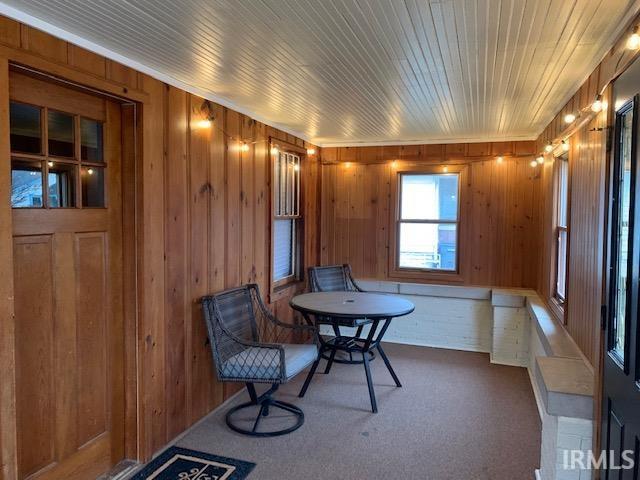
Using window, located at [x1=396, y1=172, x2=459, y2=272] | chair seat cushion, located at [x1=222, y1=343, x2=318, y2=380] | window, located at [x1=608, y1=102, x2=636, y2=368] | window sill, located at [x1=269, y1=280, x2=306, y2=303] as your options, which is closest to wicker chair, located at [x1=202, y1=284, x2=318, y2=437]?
chair seat cushion, located at [x1=222, y1=343, x2=318, y2=380]

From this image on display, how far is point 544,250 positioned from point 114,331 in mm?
3804

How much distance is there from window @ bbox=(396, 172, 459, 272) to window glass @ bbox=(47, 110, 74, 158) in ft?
12.6

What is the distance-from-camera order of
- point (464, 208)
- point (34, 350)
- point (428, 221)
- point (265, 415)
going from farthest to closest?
point (428, 221)
point (464, 208)
point (265, 415)
point (34, 350)

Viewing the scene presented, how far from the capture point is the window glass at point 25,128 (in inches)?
80.4

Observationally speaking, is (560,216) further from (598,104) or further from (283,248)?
(283,248)

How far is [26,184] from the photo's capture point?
6.93 feet

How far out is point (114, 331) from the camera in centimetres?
264

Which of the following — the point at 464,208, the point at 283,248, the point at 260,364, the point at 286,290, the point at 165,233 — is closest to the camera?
the point at 165,233

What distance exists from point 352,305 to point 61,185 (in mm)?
2328

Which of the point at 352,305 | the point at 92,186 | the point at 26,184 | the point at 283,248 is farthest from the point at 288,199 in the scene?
the point at 26,184

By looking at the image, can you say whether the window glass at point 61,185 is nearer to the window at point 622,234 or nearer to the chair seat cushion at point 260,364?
the chair seat cushion at point 260,364

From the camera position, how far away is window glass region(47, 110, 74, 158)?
2.22m

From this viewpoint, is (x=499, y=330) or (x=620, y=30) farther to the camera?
(x=499, y=330)

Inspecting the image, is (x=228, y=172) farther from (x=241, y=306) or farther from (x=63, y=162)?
(x=63, y=162)
